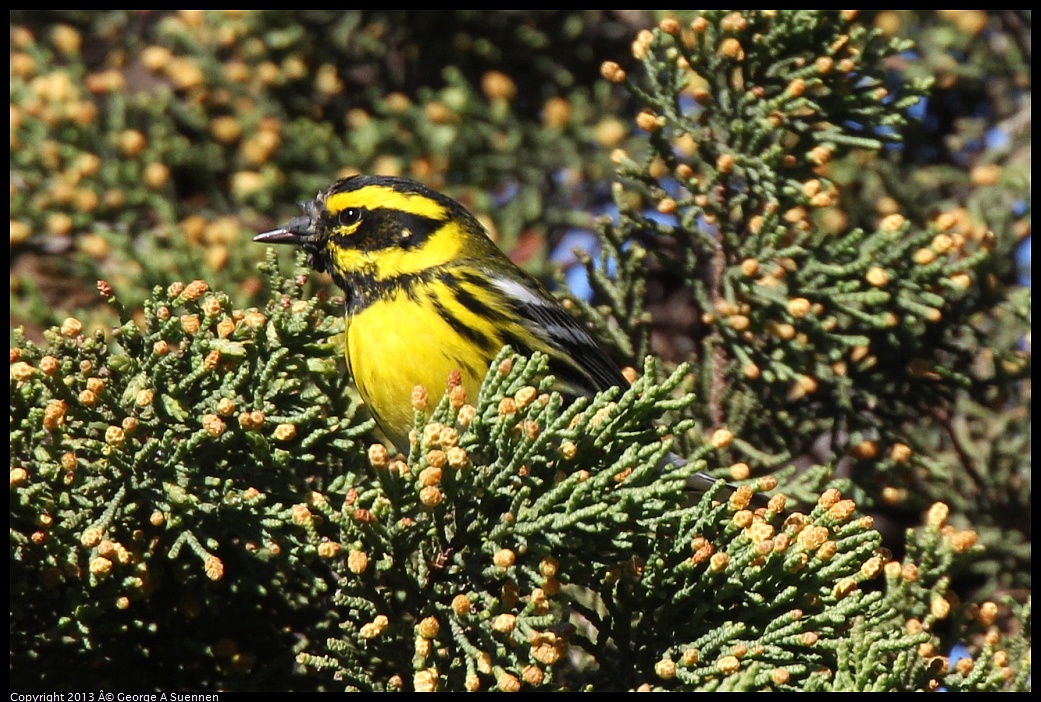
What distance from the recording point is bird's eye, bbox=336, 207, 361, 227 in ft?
10.4

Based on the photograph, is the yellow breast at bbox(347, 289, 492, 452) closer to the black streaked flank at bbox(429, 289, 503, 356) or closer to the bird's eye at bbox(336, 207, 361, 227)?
the black streaked flank at bbox(429, 289, 503, 356)

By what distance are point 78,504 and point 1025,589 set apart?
2503 millimetres

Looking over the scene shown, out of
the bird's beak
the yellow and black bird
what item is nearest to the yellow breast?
the yellow and black bird

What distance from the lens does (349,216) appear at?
10.4 ft

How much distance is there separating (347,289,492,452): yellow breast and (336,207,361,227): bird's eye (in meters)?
0.33

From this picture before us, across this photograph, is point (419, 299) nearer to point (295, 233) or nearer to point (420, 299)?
point (420, 299)

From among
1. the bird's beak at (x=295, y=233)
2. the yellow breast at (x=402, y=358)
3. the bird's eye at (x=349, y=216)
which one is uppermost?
the bird's eye at (x=349, y=216)

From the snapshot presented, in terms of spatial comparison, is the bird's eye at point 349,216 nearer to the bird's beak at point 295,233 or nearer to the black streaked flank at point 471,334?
the bird's beak at point 295,233

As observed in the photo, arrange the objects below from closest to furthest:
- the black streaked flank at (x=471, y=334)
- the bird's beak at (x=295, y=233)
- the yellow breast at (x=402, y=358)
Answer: the yellow breast at (x=402, y=358)
the black streaked flank at (x=471, y=334)
the bird's beak at (x=295, y=233)

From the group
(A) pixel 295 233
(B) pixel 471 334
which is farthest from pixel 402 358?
(A) pixel 295 233

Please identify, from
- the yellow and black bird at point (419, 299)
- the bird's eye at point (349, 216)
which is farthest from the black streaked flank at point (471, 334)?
the bird's eye at point (349, 216)

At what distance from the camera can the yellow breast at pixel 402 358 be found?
8.94ft

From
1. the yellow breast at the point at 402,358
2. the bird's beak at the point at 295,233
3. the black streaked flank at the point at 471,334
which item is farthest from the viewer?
the bird's beak at the point at 295,233
